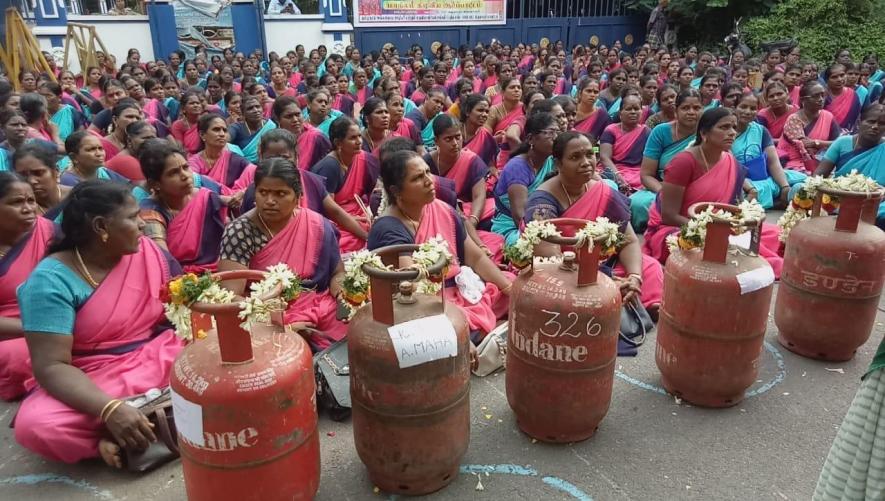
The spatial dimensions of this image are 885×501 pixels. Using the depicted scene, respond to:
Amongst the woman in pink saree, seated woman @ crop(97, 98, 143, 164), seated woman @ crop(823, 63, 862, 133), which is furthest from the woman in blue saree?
seated woman @ crop(823, 63, 862, 133)

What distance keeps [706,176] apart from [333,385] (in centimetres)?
326

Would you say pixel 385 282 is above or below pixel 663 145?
above

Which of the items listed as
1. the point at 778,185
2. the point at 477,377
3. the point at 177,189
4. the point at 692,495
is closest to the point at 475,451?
the point at 477,377

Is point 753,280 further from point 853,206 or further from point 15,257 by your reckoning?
point 15,257

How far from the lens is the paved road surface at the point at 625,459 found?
9.49 ft

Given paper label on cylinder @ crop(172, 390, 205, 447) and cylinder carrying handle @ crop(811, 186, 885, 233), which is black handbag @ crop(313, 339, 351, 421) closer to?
paper label on cylinder @ crop(172, 390, 205, 447)

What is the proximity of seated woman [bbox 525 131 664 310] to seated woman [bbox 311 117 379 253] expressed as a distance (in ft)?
6.29

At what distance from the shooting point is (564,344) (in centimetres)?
290

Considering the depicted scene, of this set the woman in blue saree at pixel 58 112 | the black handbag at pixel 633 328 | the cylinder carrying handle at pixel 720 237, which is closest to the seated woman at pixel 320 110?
the woman in blue saree at pixel 58 112

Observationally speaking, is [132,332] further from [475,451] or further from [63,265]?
[475,451]

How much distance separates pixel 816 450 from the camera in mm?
3113

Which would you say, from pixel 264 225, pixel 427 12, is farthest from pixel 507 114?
pixel 427 12

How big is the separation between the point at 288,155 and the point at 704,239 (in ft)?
11.1

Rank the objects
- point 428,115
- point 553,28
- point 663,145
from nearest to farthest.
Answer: point 663,145, point 428,115, point 553,28
